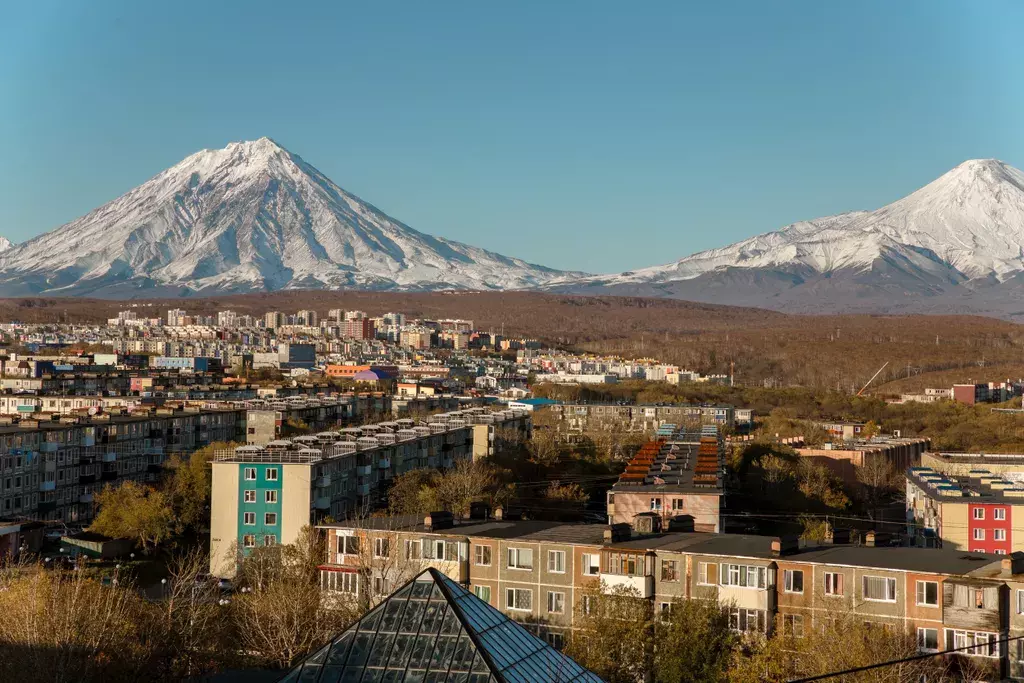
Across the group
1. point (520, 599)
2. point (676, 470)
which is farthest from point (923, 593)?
point (676, 470)

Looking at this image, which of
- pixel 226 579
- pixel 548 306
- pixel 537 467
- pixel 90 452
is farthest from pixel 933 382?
pixel 548 306

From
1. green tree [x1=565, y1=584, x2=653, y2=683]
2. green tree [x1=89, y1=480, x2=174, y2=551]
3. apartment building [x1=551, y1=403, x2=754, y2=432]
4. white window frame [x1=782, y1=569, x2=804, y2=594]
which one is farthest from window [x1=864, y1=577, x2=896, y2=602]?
apartment building [x1=551, y1=403, x2=754, y2=432]

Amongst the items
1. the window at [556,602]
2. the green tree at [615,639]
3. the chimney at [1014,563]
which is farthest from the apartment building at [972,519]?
the green tree at [615,639]

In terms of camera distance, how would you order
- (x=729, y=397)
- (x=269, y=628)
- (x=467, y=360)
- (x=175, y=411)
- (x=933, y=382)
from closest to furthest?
(x=269, y=628) → (x=175, y=411) → (x=729, y=397) → (x=933, y=382) → (x=467, y=360)

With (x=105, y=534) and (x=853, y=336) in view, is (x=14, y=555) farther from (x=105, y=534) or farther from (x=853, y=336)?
(x=853, y=336)

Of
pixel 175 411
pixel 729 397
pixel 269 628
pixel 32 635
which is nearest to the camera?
pixel 32 635

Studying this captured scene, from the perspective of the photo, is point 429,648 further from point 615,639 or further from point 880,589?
point 880,589
